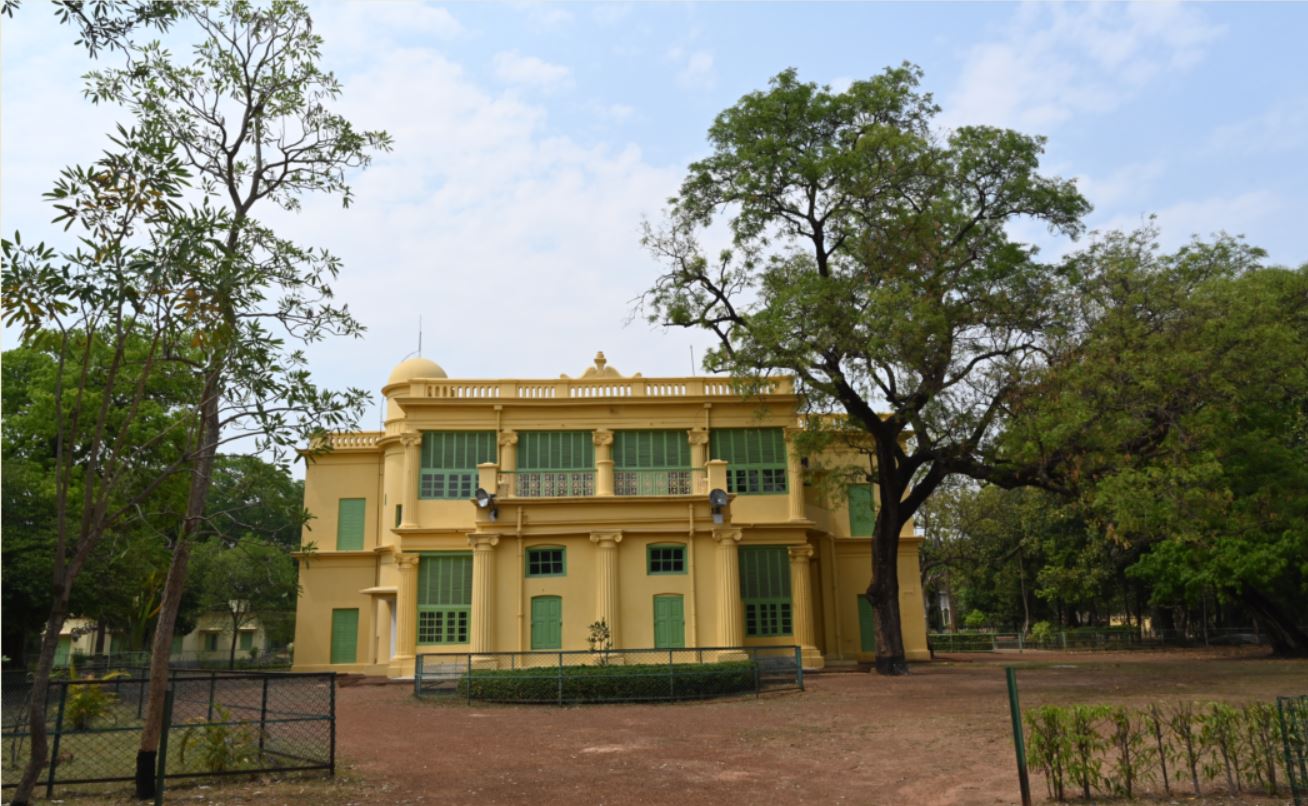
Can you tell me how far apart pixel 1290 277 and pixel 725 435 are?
16.1 m

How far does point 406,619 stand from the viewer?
1048 inches

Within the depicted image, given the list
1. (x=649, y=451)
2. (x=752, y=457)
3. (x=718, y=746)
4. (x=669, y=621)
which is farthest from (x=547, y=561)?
(x=718, y=746)

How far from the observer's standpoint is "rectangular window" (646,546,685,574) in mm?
24141

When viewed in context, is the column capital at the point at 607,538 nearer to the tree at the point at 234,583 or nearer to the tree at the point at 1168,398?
the tree at the point at 1168,398

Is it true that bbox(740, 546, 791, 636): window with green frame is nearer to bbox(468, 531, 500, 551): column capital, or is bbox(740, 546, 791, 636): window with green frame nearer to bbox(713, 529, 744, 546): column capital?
bbox(713, 529, 744, 546): column capital

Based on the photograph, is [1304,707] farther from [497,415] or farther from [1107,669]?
[497,415]

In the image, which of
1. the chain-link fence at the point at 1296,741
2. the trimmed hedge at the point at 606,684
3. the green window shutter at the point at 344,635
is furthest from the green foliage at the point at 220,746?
the green window shutter at the point at 344,635

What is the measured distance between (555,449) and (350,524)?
857 cm

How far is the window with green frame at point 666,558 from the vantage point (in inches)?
950

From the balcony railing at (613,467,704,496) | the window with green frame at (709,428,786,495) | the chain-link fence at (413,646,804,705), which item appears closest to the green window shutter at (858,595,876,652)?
the window with green frame at (709,428,786,495)

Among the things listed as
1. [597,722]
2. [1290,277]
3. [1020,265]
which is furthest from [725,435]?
[1290,277]

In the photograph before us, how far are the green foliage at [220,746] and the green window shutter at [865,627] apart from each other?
22185 millimetres

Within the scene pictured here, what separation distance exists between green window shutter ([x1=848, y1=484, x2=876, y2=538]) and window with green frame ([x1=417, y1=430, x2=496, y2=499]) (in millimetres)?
12027

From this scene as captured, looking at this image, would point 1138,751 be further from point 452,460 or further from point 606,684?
point 452,460
